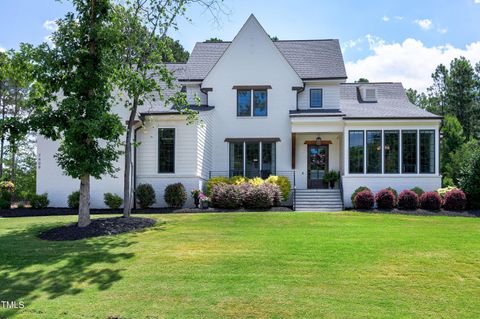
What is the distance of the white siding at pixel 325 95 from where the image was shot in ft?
80.8

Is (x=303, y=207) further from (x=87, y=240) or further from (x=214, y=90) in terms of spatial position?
(x=87, y=240)

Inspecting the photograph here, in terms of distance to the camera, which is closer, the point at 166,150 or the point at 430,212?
the point at 430,212

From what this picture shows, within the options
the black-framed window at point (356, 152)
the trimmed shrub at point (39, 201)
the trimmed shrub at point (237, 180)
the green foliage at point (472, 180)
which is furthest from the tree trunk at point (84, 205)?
the green foliage at point (472, 180)

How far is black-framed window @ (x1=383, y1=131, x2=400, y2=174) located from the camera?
21.7 metres

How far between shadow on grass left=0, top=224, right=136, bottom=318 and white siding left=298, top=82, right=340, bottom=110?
14.9 meters

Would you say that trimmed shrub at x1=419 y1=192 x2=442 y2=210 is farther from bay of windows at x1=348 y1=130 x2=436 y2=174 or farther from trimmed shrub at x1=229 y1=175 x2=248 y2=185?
trimmed shrub at x1=229 y1=175 x2=248 y2=185

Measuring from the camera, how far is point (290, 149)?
2412 cm

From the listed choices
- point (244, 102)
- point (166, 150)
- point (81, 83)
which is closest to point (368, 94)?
point (244, 102)

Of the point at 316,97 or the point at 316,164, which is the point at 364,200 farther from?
the point at 316,97

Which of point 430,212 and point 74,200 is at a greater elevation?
point 74,200

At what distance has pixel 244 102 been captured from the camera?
24.6 m

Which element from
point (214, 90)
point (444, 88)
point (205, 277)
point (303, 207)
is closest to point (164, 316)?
point (205, 277)

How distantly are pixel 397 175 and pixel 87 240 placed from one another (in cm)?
1489

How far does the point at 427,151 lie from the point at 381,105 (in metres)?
4.23
